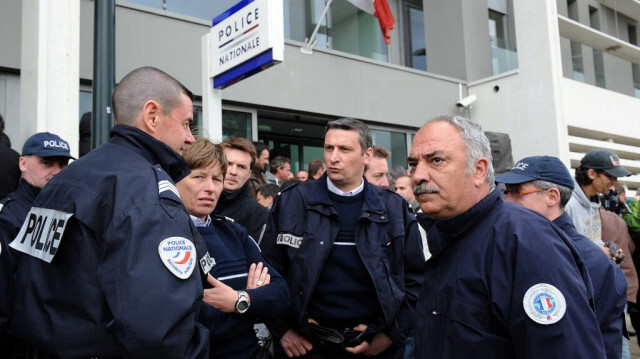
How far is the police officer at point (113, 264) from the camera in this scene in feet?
5.13

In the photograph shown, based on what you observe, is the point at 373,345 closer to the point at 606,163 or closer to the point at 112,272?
the point at 112,272

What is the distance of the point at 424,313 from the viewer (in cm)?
198

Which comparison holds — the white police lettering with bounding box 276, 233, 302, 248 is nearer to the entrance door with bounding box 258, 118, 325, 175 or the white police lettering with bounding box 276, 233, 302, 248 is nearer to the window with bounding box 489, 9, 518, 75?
the entrance door with bounding box 258, 118, 325, 175

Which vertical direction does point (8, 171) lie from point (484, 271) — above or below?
above

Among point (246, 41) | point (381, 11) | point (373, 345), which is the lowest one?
point (373, 345)

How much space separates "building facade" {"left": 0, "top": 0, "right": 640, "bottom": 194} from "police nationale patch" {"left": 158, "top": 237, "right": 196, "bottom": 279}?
5.72 meters

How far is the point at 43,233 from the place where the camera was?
5.82 ft

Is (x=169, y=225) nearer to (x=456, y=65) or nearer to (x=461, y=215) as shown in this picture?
(x=461, y=215)

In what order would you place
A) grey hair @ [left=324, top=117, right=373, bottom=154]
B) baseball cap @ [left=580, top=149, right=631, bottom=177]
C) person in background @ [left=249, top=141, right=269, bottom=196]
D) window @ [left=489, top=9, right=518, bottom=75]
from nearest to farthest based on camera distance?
grey hair @ [left=324, top=117, right=373, bottom=154], baseball cap @ [left=580, top=149, right=631, bottom=177], person in background @ [left=249, top=141, right=269, bottom=196], window @ [left=489, top=9, right=518, bottom=75]

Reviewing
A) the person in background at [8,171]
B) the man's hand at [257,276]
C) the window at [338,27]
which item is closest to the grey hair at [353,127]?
the man's hand at [257,276]

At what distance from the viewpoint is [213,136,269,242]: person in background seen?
3.71 m

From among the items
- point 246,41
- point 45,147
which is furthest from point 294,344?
point 246,41

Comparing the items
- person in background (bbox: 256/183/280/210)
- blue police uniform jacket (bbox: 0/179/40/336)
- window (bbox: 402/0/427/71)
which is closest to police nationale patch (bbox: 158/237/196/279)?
blue police uniform jacket (bbox: 0/179/40/336)

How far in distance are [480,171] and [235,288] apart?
1.40m
